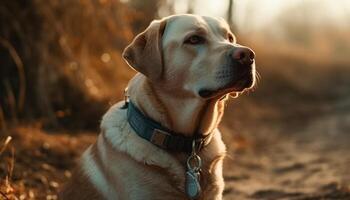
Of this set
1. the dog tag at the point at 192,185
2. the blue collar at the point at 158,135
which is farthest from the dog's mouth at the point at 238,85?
the dog tag at the point at 192,185

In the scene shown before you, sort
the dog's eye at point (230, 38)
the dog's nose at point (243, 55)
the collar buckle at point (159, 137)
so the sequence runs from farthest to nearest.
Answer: the dog's eye at point (230, 38)
the collar buckle at point (159, 137)
the dog's nose at point (243, 55)

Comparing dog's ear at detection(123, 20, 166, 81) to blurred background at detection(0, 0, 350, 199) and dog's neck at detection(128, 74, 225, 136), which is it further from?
blurred background at detection(0, 0, 350, 199)

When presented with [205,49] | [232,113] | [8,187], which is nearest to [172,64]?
[205,49]

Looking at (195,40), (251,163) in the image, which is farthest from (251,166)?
(195,40)

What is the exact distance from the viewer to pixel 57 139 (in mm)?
8344

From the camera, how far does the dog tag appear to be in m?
4.41

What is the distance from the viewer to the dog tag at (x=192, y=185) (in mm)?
4406

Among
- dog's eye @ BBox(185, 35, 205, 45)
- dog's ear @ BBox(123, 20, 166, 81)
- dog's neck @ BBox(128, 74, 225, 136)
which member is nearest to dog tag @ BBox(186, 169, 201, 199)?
dog's neck @ BBox(128, 74, 225, 136)

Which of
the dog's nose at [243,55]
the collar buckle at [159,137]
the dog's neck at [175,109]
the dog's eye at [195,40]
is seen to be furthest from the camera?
the dog's eye at [195,40]

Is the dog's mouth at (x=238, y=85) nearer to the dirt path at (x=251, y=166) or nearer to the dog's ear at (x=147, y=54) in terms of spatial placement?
the dog's ear at (x=147, y=54)

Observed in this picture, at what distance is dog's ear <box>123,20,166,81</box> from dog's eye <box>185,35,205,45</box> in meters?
0.22

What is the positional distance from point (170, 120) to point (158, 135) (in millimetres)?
192

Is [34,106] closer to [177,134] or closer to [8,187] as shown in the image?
[8,187]

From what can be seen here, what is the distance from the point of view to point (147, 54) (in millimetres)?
4656
